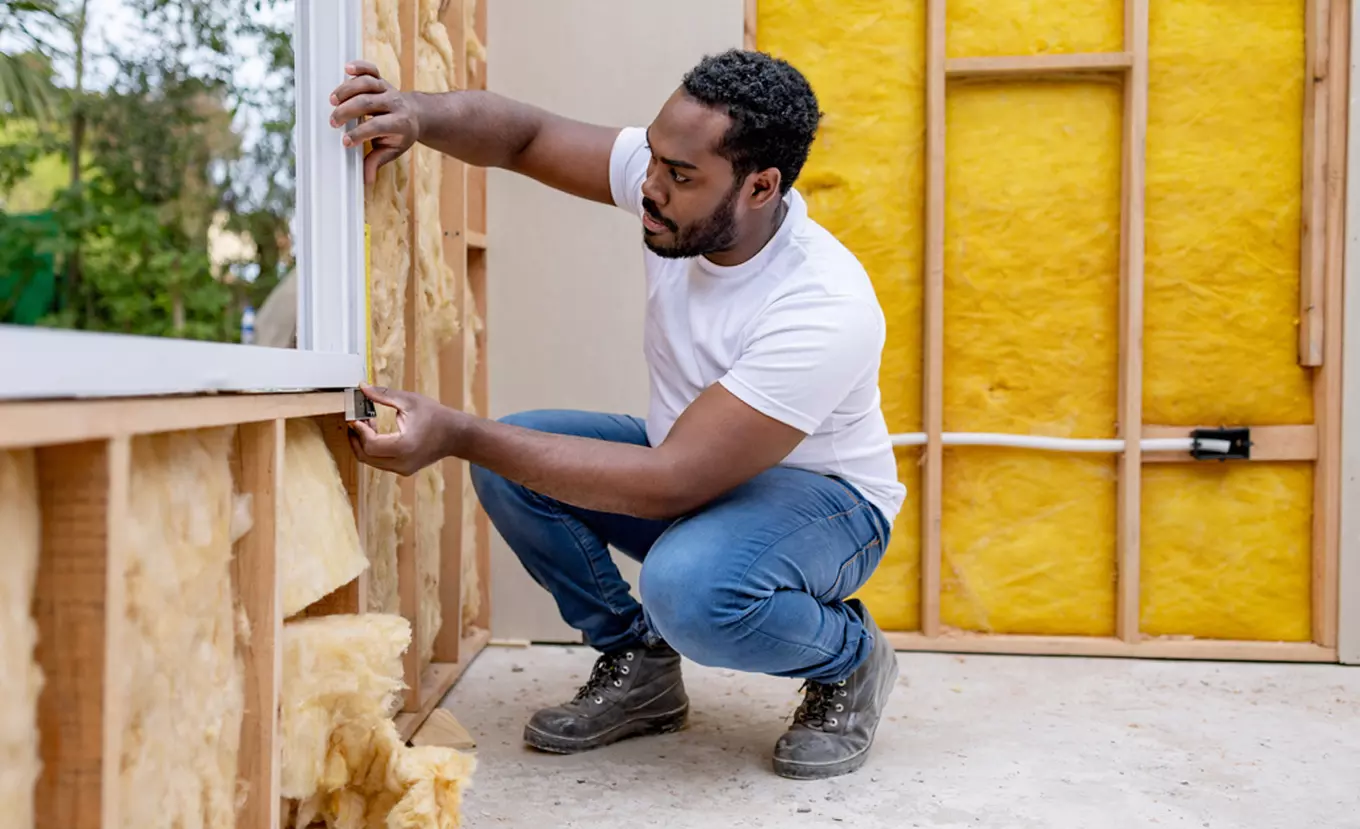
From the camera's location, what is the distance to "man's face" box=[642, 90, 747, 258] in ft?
5.35

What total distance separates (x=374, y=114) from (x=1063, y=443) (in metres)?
1.71

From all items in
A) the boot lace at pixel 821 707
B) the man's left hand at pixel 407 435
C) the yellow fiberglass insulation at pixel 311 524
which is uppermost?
the man's left hand at pixel 407 435

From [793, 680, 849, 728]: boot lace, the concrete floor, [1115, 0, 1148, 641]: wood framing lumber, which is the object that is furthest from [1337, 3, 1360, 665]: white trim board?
[793, 680, 849, 728]: boot lace

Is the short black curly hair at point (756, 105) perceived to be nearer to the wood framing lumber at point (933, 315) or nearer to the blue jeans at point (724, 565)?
the blue jeans at point (724, 565)

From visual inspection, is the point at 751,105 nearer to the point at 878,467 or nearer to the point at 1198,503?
the point at 878,467

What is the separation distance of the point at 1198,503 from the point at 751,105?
1569 millimetres

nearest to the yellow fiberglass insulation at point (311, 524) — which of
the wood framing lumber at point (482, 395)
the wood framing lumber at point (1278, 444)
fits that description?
the wood framing lumber at point (482, 395)

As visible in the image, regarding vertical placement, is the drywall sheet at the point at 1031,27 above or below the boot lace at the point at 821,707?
above

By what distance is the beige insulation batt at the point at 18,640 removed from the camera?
32.4 inches

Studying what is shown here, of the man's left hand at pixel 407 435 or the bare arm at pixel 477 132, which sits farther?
the bare arm at pixel 477 132

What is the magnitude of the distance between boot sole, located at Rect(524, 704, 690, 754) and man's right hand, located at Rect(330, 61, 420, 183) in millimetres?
944

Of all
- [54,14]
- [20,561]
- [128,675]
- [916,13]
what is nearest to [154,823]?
[128,675]

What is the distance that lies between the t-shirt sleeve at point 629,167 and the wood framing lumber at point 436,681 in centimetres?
95

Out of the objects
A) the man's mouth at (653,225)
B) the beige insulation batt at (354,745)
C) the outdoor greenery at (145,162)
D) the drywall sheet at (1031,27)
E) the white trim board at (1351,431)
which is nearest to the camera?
the beige insulation batt at (354,745)
